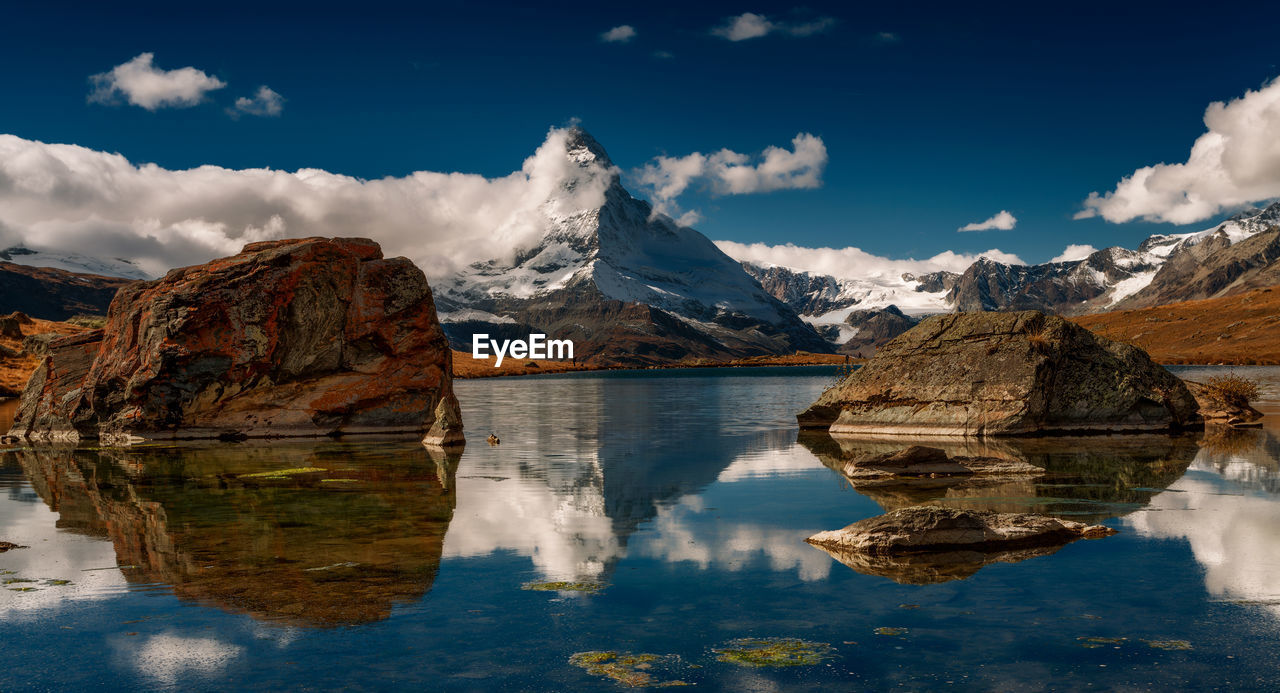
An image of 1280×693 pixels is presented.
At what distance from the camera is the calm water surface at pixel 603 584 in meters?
11.0

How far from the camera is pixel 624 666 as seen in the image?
11125 mm

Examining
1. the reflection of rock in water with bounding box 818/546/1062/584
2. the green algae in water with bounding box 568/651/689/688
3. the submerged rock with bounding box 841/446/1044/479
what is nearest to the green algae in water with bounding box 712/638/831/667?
the green algae in water with bounding box 568/651/689/688

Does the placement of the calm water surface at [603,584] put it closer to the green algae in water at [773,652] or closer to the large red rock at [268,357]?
the green algae in water at [773,652]

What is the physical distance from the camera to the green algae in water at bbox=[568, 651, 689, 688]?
1055 centimetres

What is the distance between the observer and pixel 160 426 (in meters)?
44.8

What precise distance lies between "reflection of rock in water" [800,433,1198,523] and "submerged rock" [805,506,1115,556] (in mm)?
3565

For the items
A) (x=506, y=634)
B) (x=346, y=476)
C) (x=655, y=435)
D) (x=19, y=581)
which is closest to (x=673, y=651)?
(x=506, y=634)

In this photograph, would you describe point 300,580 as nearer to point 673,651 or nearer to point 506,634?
point 506,634

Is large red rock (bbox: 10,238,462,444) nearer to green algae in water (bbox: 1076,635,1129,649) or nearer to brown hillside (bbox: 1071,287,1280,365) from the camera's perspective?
green algae in water (bbox: 1076,635,1129,649)

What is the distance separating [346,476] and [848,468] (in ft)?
55.3

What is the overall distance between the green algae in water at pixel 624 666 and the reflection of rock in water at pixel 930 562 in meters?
5.73

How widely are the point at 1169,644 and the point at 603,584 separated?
8.48 metres

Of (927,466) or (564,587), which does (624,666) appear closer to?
(564,587)

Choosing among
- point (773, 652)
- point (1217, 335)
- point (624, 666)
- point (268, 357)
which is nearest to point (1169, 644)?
point (773, 652)
